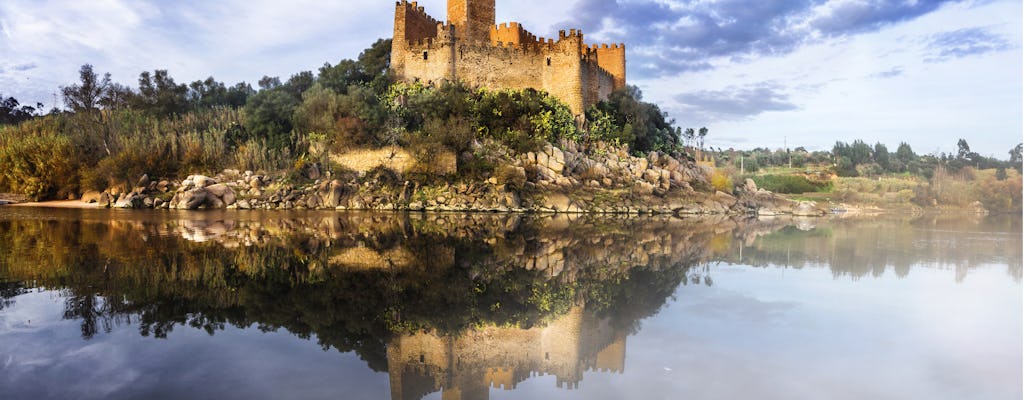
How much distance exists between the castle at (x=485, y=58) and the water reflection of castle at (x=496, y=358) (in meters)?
24.6

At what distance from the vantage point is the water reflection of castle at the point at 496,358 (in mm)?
2963

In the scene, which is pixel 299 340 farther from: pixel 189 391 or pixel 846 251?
pixel 846 251

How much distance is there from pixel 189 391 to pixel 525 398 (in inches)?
68.7

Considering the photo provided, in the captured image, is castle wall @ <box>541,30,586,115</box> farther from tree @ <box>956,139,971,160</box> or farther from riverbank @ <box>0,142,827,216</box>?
tree @ <box>956,139,971,160</box>

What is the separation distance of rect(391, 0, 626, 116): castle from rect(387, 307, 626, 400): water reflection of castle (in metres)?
24.6

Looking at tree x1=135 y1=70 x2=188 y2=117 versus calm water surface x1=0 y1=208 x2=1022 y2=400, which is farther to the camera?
tree x1=135 y1=70 x2=188 y2=117

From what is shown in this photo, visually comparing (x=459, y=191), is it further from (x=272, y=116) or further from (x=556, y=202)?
(x=272, y=116)

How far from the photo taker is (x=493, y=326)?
163 inches

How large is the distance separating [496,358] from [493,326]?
2.44 ft

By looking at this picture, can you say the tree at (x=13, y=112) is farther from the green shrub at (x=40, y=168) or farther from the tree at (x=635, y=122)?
the tree at (x=635, y=122)

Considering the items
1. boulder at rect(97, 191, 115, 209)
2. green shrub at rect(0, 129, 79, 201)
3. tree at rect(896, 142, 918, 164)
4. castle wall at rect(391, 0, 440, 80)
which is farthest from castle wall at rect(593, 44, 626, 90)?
tree at rect(896, 142, 918, 164)

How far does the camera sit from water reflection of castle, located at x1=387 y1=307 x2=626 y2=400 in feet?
9.72

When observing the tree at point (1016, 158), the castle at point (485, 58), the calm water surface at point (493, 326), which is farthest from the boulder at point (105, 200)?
the tree at point (1016, 158)

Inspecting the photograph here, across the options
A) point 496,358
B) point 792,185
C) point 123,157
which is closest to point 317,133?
point 123,157
